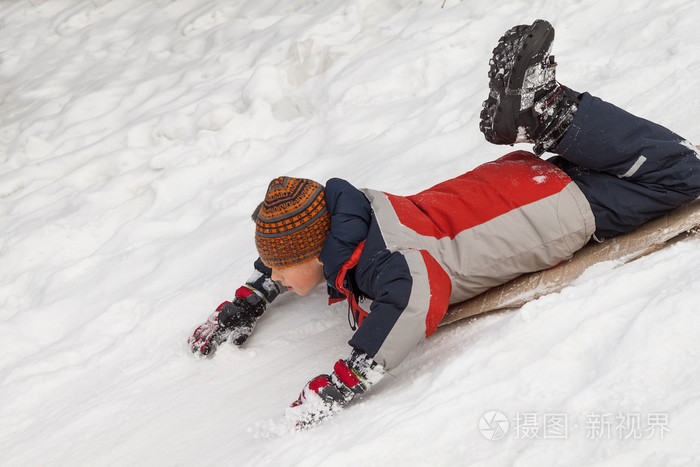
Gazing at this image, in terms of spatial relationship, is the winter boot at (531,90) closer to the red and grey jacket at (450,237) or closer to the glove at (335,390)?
the red and grey jacket at (450,237)

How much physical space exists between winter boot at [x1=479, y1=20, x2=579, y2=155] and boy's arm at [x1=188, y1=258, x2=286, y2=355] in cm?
103

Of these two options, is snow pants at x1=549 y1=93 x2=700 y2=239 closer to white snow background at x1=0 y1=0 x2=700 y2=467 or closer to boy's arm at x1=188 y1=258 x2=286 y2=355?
white snow background at x1=0 y1=0 x2=700 y2=467

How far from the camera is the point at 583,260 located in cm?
190

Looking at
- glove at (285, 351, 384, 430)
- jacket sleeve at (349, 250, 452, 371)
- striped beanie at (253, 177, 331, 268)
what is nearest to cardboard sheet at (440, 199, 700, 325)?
jacket sleeve at (349, 250, 452, 371)

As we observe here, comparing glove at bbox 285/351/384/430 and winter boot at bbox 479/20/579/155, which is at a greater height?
winter boot at bbox 479/20/579/155

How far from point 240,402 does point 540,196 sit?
3.77 feet

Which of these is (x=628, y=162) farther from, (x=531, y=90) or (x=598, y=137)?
(x=531, y=90)

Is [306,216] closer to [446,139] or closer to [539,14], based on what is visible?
[446,139]

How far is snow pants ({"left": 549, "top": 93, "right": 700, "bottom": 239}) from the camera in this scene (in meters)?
1.80

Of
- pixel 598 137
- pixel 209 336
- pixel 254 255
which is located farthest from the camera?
pixel 254 255

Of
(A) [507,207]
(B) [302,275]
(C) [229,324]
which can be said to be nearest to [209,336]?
(C) [229,324]

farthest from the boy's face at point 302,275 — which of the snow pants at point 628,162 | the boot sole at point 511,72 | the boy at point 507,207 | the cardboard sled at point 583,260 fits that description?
the snow pants at point 628,162

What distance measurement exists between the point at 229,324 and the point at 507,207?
1.06 meters

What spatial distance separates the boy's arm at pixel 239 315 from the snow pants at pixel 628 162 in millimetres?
1131
